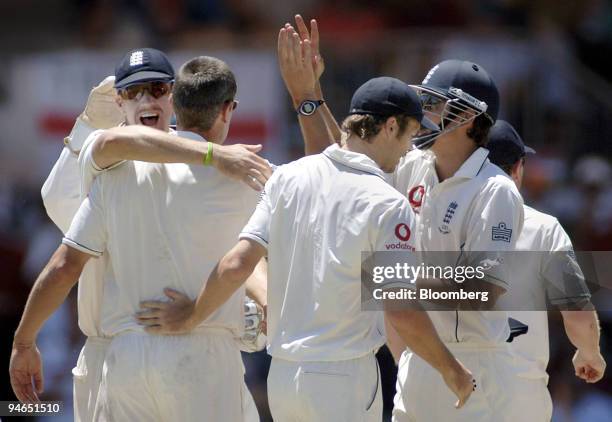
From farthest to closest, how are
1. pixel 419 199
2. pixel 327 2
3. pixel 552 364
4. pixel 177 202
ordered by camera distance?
pixel 327 2, pixel 552 364, pixel 419 199, pixel 177 202

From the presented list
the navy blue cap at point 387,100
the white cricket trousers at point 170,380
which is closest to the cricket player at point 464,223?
the navy blue cap at point 387,100

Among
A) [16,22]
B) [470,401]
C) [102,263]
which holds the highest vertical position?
[16,22]


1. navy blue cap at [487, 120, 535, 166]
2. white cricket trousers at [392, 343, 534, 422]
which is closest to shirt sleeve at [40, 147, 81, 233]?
white cricket trousers at [392, 343, 534, 422]

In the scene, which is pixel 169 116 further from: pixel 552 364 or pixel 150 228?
pixel 552 364

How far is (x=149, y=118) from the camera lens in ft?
18.7

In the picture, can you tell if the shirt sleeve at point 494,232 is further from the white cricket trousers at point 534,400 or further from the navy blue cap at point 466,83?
the white cricket trousers at point 534,400

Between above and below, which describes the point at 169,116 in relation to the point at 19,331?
above

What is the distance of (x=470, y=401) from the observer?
5.51 meters

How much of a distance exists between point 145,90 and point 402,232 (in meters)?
1.46

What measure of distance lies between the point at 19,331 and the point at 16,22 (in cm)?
835

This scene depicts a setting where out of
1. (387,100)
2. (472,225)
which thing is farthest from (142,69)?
(472,225)

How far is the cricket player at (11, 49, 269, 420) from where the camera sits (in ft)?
17.1

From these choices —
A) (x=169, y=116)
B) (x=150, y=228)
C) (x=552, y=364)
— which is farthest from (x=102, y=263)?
(x=552, y=364)

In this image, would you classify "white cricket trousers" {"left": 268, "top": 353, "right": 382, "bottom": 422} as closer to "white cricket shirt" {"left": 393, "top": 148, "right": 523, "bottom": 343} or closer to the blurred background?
"white cricket shirt" {"left": 393, "top": 148, "right": 523, "bottom": 343}
